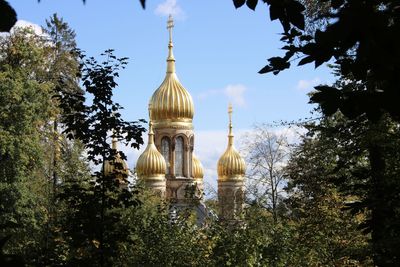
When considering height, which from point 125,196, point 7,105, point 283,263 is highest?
point 7,105

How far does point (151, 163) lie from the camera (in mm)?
43500

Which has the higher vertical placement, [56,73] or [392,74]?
[56,73]

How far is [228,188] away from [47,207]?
76.3 ft

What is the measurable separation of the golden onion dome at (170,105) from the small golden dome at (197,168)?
9.06 feet

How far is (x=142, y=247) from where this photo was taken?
17531 millimetres

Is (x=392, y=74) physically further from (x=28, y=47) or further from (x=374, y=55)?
(x=28, y=47)

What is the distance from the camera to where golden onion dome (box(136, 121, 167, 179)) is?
43.3 meters

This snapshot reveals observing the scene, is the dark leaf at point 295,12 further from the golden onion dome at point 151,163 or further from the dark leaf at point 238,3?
the golden onion dome at point 151,163

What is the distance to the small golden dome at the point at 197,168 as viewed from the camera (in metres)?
49.1

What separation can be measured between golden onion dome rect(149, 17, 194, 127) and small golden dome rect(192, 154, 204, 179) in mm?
2760

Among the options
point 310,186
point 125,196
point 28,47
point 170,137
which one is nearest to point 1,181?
point 28,47

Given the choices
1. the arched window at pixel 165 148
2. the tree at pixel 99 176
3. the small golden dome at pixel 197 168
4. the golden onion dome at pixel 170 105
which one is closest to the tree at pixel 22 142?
the tree at pixel 99 176

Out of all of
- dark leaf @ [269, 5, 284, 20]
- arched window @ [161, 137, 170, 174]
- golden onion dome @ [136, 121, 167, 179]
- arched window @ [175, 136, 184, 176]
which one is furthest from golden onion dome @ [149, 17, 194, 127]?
dark leaf @ [269, 5, 284, 20]

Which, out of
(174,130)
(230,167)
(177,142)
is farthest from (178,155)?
(230,167)
